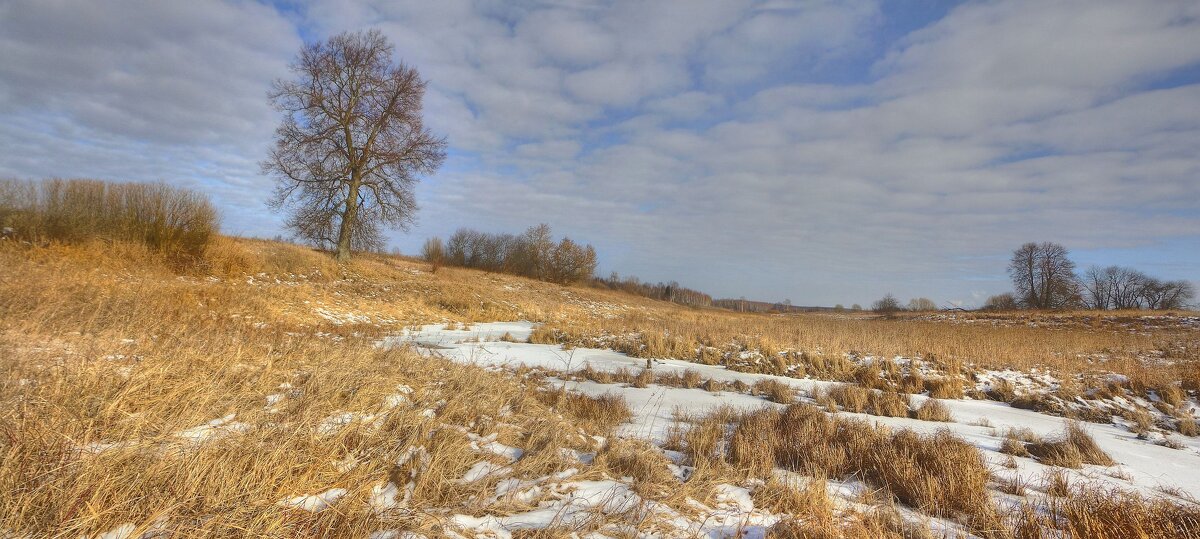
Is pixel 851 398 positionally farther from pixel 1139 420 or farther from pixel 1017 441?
pixel 1139 420

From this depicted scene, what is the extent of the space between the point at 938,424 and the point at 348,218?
2195 cm

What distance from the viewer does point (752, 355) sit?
35.7 ft

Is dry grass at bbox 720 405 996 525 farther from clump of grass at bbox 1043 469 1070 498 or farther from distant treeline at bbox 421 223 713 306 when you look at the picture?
distant treeline at bbox 421 223 713 306

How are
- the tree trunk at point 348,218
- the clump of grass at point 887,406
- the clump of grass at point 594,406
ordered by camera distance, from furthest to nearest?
the tree trunk at point 348,218
the clump of grass at point 887,406
the clump of grass at point 594,406

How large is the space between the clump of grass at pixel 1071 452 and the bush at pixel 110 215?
67.1ft

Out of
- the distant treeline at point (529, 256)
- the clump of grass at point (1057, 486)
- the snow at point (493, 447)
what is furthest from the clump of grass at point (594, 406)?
the distant treeline at point (529, 256)

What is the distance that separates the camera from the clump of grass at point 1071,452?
14.1 feet

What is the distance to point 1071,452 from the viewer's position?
4.35m

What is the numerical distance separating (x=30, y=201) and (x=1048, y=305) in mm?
74719

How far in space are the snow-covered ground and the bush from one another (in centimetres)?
1054

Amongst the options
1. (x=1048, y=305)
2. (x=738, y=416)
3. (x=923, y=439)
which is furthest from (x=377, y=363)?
(x=1048, y=305)

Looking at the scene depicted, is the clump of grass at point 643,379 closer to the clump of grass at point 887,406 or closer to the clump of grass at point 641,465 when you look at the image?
the clump of grass at point 887,406

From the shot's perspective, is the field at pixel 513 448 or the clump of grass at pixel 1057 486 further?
the clump of grass at pixel 1057 486

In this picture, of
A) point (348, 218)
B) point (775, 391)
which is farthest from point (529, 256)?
point (775, 391)
